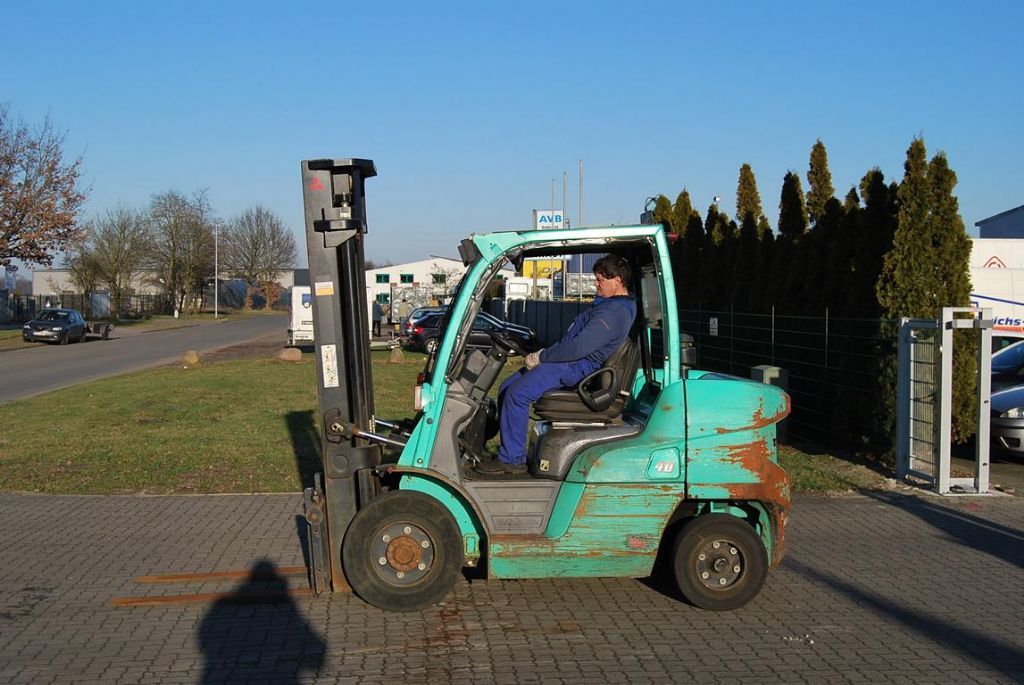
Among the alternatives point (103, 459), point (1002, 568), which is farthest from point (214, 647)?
point (103, 459)

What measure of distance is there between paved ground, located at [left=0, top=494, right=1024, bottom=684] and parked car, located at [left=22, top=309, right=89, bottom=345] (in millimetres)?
38876

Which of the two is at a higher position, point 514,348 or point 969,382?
point 514,348

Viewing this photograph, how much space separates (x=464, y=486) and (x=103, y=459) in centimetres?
729

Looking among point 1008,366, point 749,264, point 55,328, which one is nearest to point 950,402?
point 1008,366

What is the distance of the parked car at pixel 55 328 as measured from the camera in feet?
145

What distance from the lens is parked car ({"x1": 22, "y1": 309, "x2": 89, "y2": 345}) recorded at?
4416cm

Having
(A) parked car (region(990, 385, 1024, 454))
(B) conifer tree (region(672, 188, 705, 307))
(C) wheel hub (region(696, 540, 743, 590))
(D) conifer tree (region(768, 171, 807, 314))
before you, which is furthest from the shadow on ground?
(B) conifer tree (region(672, 188, 705, 307))

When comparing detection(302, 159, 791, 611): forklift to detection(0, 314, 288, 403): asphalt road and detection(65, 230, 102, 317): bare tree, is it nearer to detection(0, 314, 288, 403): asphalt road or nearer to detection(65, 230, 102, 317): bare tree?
detection(0, 314, 288, 403): asphalt road

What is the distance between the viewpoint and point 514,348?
269 inches

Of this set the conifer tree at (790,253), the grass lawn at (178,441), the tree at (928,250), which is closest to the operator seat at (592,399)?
the grass lawn at (178,441)

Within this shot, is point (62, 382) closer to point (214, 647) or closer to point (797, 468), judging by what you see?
point (797, 468)

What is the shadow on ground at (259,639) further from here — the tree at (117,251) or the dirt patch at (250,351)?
the tree at (117,251)

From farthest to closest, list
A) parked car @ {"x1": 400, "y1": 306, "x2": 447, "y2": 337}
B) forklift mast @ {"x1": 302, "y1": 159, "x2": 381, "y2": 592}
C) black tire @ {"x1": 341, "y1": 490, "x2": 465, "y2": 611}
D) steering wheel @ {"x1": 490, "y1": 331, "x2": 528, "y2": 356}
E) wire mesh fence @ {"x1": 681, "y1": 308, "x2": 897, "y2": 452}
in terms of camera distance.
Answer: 1. parked car @ {"x1": 400, "y1": 306, "x2": 447, "y2": 337}
2. wire mesh fence @ {"x1": 681, "y1": 308, "x2": 897, "y2": 452}
3. steering wheel @ {"x1": 490, "y1": 331, "x2": 528, "y2": 356}
4. forklift mast @ {"x1": 302, "y1": 159, "x2": 381, "y2": 592}
5. black tire @ {"x1": 341, "y1": 490, "x2": 465, "y2": 611}

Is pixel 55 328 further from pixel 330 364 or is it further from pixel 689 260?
pixel 330 364
